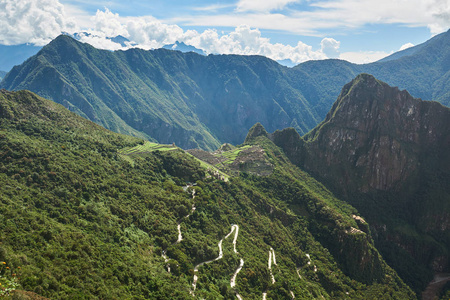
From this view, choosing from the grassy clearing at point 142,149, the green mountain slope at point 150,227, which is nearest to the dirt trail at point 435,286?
the green mountain slope at point 150,227

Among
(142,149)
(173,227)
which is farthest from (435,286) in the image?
(142,149)

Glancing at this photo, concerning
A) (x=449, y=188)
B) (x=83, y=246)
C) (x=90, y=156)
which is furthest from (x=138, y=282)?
(x=449, y=188)

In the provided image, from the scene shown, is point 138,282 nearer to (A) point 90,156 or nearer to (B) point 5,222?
(B) point 5,222

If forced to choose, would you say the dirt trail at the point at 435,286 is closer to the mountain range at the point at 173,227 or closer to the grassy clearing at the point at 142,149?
the mountain range at the point at 173,227

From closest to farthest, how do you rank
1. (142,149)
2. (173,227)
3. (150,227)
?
(150,227)
(173,227)
(142,149)

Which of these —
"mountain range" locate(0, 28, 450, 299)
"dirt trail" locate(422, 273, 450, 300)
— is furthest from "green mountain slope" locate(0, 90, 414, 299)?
"dirt trail" locate(422, 273, 450, 300)

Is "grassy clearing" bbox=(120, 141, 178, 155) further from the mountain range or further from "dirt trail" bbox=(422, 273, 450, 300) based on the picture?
"dirt trail" bbox=(422, 273, 450, 300)

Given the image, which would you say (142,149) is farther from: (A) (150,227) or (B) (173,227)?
(A) (150,227)

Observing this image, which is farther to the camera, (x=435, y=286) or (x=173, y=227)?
(x=435, y=286)
